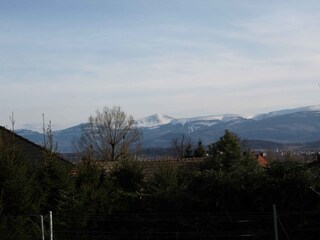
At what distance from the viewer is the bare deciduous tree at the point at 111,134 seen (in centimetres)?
6156

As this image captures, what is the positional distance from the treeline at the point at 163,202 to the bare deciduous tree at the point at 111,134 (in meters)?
41.9

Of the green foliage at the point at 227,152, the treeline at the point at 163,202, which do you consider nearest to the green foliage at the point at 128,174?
the treeline at the point at 163,202

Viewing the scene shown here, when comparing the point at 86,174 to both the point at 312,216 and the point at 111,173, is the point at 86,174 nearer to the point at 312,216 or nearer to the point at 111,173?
the point at 111,173

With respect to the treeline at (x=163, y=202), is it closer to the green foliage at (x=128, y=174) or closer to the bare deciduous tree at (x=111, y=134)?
the green foliage at (x=128, y=174)

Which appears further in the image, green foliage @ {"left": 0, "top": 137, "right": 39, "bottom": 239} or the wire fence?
green foliage @ {"left": 0, "top": 137, "right": 39, "bottom": 239}

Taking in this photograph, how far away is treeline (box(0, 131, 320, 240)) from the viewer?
14.0 metres

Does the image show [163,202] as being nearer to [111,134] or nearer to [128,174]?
[128,174]

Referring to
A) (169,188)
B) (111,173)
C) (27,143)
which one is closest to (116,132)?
(27,143)

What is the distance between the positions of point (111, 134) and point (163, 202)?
47.7 metres

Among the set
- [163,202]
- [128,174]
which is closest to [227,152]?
[128,174]

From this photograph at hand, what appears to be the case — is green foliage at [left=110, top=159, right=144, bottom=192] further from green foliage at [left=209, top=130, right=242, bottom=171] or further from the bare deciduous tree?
the bare deciduous tree

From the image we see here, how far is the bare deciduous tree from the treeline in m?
41.9

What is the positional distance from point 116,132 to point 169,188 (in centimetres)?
4800

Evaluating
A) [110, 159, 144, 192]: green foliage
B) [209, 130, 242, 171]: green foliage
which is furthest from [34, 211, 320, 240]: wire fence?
[209, 130, 242, 171]: green foliage
